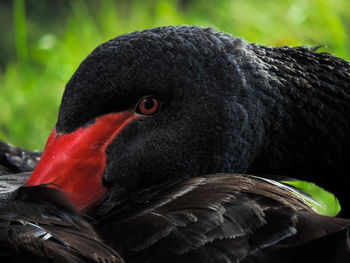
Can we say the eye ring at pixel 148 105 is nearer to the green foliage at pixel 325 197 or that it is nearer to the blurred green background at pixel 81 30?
the green foliage at pixel 325 197

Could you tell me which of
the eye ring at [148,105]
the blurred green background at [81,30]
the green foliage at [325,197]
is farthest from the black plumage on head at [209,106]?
the blurred green background at [81,30]

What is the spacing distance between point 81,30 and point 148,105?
3.07 m

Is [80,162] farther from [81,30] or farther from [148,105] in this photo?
[81,30]

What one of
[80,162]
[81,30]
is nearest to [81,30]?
[81,30]

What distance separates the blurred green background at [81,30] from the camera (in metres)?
4.23

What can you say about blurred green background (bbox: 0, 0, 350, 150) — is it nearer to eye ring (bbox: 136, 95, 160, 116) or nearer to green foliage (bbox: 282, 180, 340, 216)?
green foliage (bbox: 282, 180, 340, 216)

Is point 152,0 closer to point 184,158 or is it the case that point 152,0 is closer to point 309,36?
point 309,36

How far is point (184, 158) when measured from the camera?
208cm

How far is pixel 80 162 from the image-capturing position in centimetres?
191

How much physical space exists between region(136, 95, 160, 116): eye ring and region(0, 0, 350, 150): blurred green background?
1983 mm

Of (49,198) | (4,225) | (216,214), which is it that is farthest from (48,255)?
(216,214)

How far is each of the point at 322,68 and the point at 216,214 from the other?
41.0 inches

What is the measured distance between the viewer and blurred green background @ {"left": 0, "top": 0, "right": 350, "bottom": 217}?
166 inches

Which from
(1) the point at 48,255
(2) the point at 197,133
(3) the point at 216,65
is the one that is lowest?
(1) the point at 48,255
